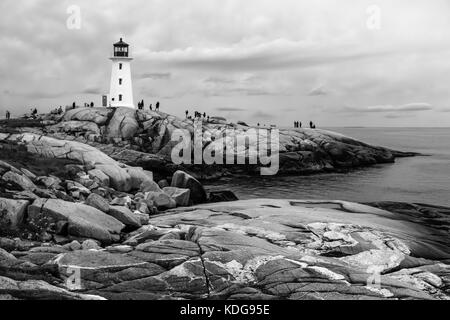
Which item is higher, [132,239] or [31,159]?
[31,159]

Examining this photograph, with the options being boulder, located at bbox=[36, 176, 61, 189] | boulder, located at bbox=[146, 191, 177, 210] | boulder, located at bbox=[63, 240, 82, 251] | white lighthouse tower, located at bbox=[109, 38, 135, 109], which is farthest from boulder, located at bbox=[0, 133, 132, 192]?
white lighthouse tower, located at bbox=[109, 38, 135, 109]

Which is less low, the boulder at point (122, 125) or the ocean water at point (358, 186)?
the boulder at point (122, 125)

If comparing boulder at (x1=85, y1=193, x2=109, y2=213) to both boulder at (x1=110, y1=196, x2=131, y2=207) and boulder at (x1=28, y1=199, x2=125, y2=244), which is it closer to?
boulder at (x1=28, y1=199, x2=125, y2=244)

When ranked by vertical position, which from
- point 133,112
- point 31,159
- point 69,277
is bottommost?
point 69,277

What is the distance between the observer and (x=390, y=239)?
22.7 metres

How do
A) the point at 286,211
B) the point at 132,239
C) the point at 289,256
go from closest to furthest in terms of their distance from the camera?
the point at 289,256 → the point at 132,239 → the point at 286,211

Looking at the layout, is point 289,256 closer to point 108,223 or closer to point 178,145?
point 108,223

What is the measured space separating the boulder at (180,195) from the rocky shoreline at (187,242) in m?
0.09

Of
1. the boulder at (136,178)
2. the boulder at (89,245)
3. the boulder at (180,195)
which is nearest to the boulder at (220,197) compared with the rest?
the boulder at (180,195)

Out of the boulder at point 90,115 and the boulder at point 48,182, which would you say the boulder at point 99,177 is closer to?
the boulder at point 48,182

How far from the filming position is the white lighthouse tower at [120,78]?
262 ft

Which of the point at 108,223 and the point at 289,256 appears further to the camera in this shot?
the point at 108,223
